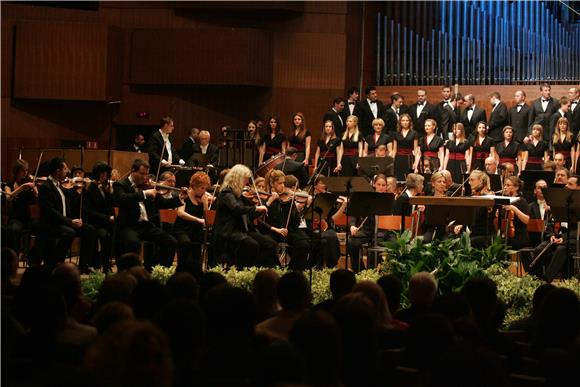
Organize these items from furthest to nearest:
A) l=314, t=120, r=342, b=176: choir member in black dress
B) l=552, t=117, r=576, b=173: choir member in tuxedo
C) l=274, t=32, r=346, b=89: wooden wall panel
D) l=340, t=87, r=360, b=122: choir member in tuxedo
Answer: l=274, t=32, r=346, b=89: wooden wall panel, l=340, t=87, r=360, b=122: choir member in tuxedo, l=314, t=120, r=342, b=176: choir member in black dress, l=552, t=117, r=576, b=173: choir member in tuxedo

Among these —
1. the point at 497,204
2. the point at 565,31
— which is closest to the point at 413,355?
the point at 497,204

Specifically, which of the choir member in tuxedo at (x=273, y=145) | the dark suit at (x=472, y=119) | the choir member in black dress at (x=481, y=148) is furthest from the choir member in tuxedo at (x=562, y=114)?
the choir member in tuxedo at (x=273, y=145)

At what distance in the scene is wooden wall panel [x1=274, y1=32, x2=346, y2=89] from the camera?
1675 cm

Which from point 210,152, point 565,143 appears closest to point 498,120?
point 565,143

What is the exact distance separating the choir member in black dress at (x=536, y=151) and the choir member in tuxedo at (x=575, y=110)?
0.58 m

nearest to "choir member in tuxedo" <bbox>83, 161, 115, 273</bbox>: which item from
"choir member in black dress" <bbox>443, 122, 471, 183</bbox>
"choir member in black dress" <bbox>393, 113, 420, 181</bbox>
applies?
"choir member in black dress" <bbox>393, 113, 420, 181</bbox>

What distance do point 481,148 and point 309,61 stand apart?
388 centimetres

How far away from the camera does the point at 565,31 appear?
16.9 meters

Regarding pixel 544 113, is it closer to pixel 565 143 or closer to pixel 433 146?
pixel 565 143

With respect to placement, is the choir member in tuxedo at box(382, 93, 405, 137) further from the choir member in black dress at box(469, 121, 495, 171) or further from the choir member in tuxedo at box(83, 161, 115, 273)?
the choir member in tuxedo at box(83, 161, 115, 273)

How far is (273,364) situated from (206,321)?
1.16 meters

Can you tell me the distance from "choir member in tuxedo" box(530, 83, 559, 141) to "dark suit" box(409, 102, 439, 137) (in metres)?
1.47

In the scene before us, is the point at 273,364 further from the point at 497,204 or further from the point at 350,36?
the point at 350,36

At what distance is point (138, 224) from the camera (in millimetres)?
9508
